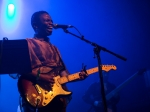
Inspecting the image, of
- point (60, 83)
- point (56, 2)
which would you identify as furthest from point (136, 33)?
point (60, 83)

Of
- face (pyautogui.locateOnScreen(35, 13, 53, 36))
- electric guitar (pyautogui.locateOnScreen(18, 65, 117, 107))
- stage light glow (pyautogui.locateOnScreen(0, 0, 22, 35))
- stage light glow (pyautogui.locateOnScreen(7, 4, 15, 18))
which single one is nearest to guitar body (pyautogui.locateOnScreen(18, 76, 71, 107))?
electric guitar (pyautogui.locateOnScreen(18, 65, 117, 107))

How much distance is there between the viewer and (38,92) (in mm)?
2547

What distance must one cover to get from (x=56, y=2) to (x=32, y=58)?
6890mm

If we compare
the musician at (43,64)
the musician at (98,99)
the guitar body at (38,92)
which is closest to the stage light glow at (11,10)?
the musician at (98,99)

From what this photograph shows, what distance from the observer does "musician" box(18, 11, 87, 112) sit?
8.39ft

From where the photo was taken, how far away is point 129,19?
8898mm

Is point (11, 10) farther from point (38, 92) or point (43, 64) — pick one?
point (38, 92)

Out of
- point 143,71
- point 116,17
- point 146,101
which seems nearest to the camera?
point 143,71

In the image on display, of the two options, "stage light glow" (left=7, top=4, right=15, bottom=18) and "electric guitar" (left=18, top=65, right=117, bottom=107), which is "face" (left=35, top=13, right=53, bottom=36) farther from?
"stage light glow" (left=7, top=4, right=15, bottom=18)

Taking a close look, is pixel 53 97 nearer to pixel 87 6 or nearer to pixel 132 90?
pixel 132 90

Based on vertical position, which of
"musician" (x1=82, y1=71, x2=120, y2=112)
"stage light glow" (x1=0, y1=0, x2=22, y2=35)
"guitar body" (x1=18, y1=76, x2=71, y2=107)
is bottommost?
"musician" (x1=82, y1=71, x2=120, y2=112)

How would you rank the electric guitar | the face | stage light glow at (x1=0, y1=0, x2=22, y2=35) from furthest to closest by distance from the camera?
stage light glow at (x1=0, y1=0, x2=22, y2=35) < the face < the electric guitar

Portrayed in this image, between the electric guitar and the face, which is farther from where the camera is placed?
the face

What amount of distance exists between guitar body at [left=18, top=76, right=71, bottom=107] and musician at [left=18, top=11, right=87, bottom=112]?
2cm
